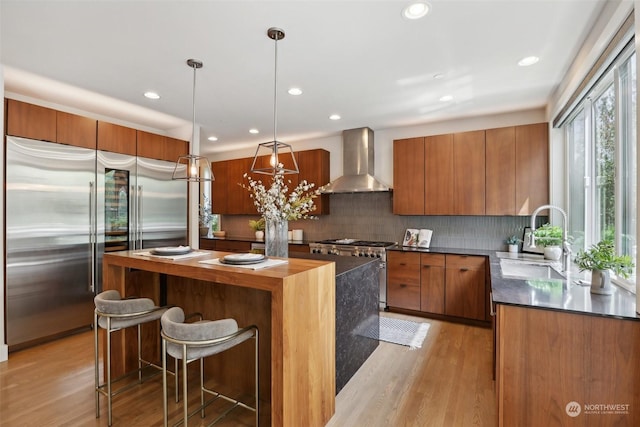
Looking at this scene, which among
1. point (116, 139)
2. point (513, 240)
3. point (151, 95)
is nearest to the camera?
point (151, 95)

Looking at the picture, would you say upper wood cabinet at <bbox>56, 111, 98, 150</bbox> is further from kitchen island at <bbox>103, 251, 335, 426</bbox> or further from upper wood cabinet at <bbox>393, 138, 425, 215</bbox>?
upper wood cabinet at <bbox>393, 138, 425, 215</bbox>

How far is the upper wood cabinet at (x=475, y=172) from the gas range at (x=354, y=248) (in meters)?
0.64

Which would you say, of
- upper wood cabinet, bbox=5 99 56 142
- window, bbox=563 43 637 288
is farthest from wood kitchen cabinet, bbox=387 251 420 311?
upper wood cabinet, bbox=5 99 56 142

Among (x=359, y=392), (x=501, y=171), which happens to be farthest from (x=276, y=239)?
(x=501, y=171)

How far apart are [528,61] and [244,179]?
444cm

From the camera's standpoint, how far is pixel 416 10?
1.92 meters

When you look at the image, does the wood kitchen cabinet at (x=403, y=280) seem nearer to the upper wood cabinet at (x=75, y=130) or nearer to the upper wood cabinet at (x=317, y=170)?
the upper wood cabinet at (x=317, y=170)

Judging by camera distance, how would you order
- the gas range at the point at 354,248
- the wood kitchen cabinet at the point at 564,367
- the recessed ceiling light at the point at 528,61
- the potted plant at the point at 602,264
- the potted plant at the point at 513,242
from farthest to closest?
the gas range at the point at 354,248
the potted plant at the point at 513,242
the recessed ceiling light at the point at 528,61
the potted plant at the point at 602,264
the wood kitchen cabinet at the point at 564,367

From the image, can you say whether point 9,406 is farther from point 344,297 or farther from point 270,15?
point 270,15

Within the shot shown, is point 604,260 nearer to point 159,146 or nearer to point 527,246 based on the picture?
point 527,246

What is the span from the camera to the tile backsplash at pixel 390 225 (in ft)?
13.2

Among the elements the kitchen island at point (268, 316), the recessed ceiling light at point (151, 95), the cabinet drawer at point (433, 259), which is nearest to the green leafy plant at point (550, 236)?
the cabinet drawer at point (433, 259)

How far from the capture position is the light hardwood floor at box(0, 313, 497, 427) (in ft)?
6.63

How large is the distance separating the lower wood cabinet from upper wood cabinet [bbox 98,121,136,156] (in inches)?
144
